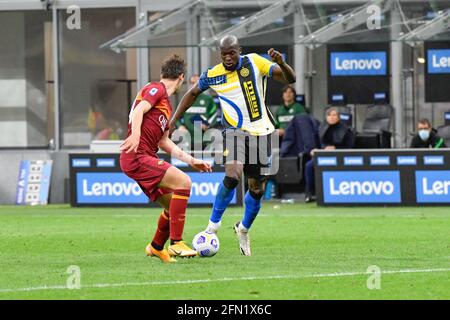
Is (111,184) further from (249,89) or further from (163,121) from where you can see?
(163,121)

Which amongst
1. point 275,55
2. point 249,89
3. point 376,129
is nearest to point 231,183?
point 249,89

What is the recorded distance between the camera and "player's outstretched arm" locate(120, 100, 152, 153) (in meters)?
13.1

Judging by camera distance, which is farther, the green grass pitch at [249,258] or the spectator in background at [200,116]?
the spectator in background at [200,116]

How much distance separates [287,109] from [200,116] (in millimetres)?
1753

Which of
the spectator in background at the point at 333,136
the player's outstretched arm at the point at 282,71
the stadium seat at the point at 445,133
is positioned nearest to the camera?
the player's outstretched arm at the point at 282,71

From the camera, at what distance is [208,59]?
2814 cm

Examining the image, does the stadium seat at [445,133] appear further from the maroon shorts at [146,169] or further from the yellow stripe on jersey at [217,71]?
the maroon shorts at [146,169]

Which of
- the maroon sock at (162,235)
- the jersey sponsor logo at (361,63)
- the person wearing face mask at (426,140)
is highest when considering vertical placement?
the jersey sponsor logo at (361,63)

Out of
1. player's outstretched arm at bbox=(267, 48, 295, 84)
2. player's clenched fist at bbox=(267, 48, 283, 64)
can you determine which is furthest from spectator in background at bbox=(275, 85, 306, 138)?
player's clenched fist at bbox=(267, 48, 283, 64)

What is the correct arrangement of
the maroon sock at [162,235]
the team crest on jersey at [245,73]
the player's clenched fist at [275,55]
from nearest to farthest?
the maroon sock at [162,235] < the player's clenched fist at [275,55] < the team crest on jersey at [245,73]

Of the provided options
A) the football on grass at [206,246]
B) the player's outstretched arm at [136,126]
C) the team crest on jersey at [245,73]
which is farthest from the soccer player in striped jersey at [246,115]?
the player's outstretched arm at [136,126]

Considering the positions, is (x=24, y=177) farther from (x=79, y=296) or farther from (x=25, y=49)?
(x=79, y=296)

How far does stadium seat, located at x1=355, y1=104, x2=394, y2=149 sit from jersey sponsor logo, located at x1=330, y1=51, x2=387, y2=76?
770 mm

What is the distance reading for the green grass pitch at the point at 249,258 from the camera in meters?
10.9
